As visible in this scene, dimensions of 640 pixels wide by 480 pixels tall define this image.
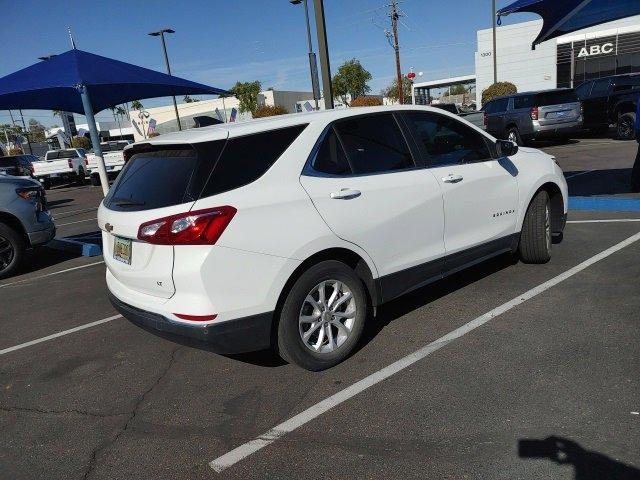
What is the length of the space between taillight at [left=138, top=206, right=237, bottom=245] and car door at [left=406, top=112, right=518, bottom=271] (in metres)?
1.90

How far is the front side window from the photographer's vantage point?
4.23 meters

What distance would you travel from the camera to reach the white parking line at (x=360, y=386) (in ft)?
9.04

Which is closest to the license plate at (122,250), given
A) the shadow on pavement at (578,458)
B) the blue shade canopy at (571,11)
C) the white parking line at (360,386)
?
the white parking line at (360,386)

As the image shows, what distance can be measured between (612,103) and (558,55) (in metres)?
21.3

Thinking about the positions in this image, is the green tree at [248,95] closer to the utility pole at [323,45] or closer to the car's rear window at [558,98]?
the car's rear window at [558,98]

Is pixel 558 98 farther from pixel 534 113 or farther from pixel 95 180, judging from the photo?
pixel 95 180

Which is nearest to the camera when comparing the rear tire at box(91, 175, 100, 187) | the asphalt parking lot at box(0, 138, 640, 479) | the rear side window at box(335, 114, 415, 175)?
the asphalt parking lot at box(0, 138, 640, 479)

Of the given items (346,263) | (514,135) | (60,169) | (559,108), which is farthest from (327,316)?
(60,169)

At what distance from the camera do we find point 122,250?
138 inches

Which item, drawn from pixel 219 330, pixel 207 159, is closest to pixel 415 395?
pixel 219 330

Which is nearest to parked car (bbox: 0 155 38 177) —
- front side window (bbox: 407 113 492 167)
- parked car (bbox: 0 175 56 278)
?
parked car (bbox: 0 175 56 278)

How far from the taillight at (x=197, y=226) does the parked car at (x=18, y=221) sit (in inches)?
213

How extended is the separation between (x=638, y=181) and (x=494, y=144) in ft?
15.0

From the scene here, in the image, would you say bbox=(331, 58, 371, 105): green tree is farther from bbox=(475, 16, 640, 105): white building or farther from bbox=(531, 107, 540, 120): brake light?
bbox=(531, 107, 540, 120): brake light
